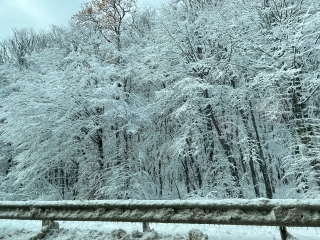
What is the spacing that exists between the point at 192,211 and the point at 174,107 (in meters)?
9.87

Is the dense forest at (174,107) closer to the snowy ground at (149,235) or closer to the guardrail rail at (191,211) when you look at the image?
the snowy ground at (149,235)

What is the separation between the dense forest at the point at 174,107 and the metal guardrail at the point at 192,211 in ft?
22.4

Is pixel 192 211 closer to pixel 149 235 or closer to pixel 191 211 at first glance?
pixel 191 211

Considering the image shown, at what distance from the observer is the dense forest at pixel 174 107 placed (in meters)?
10.6

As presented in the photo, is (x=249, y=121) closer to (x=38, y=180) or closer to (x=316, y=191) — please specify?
(x=316, y=191)

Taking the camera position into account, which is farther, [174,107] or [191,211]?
[174,107]

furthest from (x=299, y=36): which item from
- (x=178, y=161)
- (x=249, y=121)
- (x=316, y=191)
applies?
(x=178, y=161)

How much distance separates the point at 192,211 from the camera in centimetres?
368

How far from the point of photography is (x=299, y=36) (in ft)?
28.1

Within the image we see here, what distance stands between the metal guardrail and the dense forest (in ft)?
22.4

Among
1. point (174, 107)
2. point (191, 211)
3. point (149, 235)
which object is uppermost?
point (174, 107)

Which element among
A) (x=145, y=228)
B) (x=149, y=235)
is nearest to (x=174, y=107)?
(x=145, y=228)

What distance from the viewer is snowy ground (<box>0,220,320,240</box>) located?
11.8 ft

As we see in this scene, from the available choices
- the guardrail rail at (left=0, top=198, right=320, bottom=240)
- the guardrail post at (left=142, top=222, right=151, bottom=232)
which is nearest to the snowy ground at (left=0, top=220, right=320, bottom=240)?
the guardrail post at (left=142, top=222, right=151, bottom=232)
